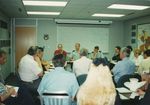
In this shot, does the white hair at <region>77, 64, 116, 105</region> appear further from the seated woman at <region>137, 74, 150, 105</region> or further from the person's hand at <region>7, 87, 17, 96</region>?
the person's hand at <region>7, 87, 17, 96</region>

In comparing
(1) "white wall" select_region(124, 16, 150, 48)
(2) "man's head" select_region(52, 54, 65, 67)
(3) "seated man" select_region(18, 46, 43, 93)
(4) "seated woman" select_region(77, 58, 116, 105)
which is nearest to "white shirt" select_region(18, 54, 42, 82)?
(3) "seated man" select_region(18, 46, 43, 93)

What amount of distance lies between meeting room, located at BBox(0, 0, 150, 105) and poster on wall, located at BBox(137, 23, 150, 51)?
0.13 feet

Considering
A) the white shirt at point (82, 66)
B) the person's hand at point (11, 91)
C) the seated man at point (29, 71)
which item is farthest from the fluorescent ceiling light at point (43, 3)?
the person's hand at point (11, 91)

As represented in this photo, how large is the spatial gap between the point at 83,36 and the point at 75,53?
2669 millimetres

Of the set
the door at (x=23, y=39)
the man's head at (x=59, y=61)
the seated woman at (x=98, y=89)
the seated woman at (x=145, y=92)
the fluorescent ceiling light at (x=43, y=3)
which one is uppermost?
the fluorescent ceiling light at (x=43, y=3)

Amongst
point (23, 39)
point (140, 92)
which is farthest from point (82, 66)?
point (23, 39)

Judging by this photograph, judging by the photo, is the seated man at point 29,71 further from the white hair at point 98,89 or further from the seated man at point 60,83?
the white hair at point 98,89

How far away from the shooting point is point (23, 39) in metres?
11.2

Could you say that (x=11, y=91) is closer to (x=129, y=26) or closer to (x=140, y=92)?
(x=140, y=92)

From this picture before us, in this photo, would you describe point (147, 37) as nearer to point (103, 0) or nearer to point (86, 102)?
point (103, 0)

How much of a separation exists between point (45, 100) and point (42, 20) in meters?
8.14

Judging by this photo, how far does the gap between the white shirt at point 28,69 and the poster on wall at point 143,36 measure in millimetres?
5537

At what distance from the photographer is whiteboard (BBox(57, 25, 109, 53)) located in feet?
36.9

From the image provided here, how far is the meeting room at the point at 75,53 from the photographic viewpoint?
3.04 meters
